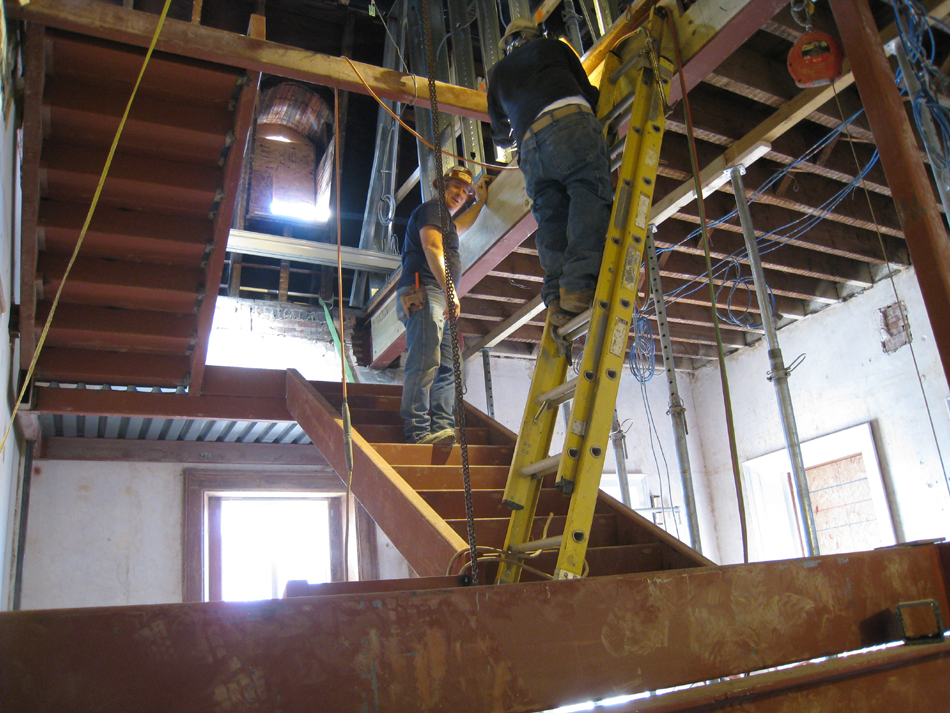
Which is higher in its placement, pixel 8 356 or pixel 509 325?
pixel 509 325

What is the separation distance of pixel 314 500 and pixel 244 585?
1.13 m

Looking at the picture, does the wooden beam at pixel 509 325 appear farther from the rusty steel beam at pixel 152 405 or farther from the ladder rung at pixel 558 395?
the ladder rung at pixel 558 395

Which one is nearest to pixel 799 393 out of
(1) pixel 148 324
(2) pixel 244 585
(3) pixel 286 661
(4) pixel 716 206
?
(4) pixel 716 206

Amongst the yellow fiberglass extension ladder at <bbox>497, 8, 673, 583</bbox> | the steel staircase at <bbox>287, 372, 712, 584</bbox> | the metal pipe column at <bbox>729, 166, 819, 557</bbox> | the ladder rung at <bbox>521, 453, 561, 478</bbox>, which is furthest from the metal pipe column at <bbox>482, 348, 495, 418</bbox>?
the ladder rung at <bbox>521, 453, 561, 478</bbox>

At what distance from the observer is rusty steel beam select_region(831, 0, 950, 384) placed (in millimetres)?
2576

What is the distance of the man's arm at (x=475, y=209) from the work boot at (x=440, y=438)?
194 centimetres

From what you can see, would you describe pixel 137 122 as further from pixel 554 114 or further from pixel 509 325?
pixel 509 325

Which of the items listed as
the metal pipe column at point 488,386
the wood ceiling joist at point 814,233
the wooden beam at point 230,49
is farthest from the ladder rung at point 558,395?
Result: the metal pipe column at point 488,386

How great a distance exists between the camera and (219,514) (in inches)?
290

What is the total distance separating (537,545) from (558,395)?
575 millimetres

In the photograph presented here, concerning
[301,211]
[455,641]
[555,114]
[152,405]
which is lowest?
[455,641]

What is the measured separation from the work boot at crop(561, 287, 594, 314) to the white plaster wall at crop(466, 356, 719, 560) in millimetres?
5941

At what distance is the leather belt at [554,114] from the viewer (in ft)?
10.6

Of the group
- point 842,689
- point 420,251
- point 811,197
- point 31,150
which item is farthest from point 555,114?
point 811,197
